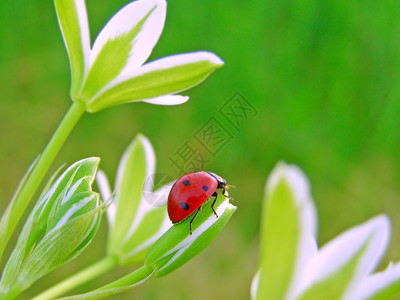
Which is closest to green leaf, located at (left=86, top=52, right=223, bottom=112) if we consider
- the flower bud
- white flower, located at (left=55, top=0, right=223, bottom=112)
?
white flower, located at (left=55, top=0, right=223, bottom=112)

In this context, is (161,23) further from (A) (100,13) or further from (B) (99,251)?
(A) (100,13)

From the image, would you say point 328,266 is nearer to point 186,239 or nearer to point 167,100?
point 186,239

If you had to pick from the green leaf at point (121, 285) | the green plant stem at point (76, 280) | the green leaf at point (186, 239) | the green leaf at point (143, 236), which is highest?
the green leaf at point (186, 239)

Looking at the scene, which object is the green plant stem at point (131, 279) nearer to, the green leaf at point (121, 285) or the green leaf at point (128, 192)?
the green leaf at point (121, 285)

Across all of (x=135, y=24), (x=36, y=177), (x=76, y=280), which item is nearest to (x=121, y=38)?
(x=135, y=24)

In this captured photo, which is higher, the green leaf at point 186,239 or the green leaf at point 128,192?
the green leaf at point 186,239

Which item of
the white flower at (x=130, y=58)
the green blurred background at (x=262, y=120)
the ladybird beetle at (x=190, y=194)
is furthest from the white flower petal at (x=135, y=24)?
the green blurred background at (x=262, y=120)

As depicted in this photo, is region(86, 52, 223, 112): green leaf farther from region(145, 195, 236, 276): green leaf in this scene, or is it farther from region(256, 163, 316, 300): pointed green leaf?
region(256, 163, 316, 300): pointed green leaf
